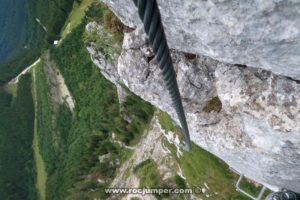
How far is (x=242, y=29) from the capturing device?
1739 centimetres

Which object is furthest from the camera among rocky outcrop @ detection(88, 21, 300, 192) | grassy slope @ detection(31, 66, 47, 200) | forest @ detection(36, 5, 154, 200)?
grassy slope @ detection(31, 66, 47, 200)

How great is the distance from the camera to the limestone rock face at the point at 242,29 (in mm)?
15839

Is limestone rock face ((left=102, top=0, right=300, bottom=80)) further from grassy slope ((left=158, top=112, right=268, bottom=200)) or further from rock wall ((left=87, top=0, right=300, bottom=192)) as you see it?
grassy slope ((left=158, top=112, right=268, bottom=200))

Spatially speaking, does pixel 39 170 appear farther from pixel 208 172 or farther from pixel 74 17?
pixel 208 172

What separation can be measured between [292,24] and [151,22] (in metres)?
10.1

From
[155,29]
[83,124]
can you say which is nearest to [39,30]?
[83,124]

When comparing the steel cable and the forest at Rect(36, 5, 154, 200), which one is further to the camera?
the forest at Rect(36, 5, 154, 200)

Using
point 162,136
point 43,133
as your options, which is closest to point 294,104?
point 162,136

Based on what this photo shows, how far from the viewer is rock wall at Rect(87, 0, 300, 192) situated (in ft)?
60.2

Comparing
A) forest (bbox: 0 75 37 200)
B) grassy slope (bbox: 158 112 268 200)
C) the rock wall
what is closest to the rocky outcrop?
the rock wall

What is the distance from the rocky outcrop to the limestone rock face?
2274 millimetres

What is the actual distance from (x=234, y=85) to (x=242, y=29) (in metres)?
6.68

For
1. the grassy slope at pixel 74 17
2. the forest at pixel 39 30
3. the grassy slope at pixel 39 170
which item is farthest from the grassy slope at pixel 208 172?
the grassy slope at pixel 39 170

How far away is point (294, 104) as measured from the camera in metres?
20.0
